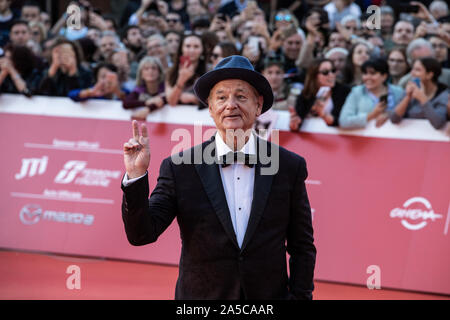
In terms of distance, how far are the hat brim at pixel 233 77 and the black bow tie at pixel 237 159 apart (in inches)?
12.7

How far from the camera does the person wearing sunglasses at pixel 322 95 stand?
6.41 metres

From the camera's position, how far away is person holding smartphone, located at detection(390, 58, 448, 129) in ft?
20.0

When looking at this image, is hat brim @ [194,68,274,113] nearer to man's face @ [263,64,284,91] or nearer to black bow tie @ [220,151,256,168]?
black bow tie @ [220,151,256,168]

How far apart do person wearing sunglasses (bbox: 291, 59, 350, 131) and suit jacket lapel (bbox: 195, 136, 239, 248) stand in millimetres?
3473

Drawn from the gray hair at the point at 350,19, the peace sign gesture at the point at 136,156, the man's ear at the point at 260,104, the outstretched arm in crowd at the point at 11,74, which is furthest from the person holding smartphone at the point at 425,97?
the outstretched arm in crowd at the point at 11,74

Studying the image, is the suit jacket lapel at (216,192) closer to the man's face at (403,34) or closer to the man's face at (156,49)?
the man's face at (156,49)

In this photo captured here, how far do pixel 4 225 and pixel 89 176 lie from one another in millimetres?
1080

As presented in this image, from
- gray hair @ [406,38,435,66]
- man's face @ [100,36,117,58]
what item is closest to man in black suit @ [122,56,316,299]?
gray hair @ [406,38,435,66]

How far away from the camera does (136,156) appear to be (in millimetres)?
2807

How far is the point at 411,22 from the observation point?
792cm

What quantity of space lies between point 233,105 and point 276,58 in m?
4.52

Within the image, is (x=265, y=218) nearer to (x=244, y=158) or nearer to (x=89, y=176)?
(x=244, y=158)

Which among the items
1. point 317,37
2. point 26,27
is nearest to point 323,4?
point 317,37

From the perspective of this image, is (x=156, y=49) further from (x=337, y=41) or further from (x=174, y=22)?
(x=337, y=41)
